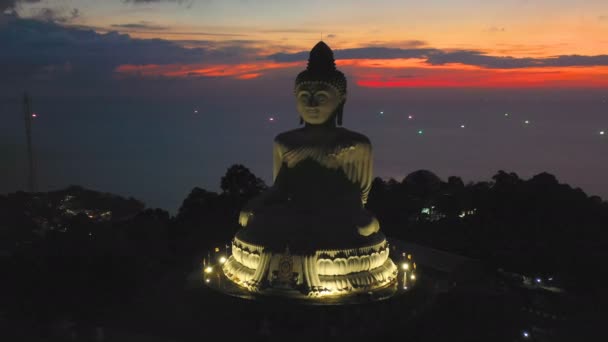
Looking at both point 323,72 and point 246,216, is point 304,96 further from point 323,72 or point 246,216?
point 246,216

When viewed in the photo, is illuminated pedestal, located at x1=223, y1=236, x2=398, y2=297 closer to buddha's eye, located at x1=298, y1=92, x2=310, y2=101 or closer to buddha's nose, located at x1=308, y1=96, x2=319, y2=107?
buddha's nose, located at x1=308, y1=96, x2=319, y2=107

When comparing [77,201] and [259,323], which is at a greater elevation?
[259,323]

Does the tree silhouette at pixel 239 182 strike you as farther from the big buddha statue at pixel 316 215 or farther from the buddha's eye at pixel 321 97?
the buddha's eye at pixel 321 97

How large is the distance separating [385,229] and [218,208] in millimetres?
6064

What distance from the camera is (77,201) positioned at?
84.2ft

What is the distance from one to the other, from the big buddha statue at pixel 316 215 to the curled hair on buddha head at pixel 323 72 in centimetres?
2

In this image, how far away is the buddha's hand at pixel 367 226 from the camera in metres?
12.9

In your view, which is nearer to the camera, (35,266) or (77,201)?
(35,266)

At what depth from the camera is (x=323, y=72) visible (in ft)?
45.2

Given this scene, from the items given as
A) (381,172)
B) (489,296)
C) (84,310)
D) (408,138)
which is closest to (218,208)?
(84,310)

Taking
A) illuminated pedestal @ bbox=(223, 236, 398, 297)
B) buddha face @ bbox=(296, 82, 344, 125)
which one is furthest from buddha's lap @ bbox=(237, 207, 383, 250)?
buddha face @ bbox=(296, 82, 344, 125)

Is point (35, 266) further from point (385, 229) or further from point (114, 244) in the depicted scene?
point (385, 229)

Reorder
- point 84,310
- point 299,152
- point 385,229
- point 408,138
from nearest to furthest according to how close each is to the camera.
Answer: point 84,310 < point 299,152 < point 385,229 < point 408,138

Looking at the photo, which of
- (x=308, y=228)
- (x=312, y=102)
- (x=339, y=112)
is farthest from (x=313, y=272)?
(x=339, y=112)
